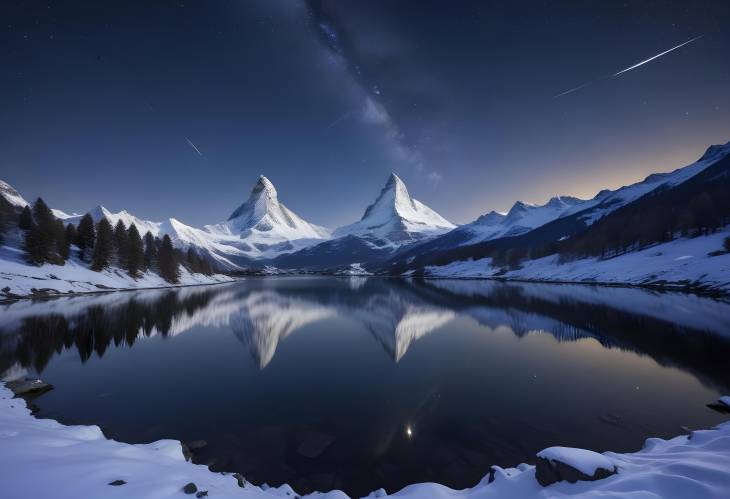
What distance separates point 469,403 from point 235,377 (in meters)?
14.6

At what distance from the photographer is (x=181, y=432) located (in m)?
12.9

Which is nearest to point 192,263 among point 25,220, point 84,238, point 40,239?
point 84,238

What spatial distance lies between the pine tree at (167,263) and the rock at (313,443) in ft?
361

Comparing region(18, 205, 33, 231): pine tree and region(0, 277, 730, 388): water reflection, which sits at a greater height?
region(18, 205, 33, 231): pine tree

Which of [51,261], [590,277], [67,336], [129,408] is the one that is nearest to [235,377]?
[129,408]

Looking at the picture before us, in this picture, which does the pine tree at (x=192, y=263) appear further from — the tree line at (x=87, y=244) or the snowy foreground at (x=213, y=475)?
the snowy foreground at (x=213, y=475)

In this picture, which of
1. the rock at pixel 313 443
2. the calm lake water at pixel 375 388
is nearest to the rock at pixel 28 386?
the calm lake water at pixel 375 388

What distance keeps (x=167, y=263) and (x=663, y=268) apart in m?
151

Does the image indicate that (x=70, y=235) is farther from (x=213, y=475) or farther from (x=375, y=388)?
(x=213, y=475)

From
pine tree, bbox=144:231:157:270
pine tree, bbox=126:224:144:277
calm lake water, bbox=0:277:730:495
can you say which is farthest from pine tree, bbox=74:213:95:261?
calm lake water, bbox=0:277:730:495

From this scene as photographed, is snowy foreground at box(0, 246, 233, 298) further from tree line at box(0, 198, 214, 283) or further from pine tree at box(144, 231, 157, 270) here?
pine tree at box(144, 231, 157, 270)

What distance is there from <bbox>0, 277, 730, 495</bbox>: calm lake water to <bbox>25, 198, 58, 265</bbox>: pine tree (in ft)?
139

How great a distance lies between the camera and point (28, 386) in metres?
16.3

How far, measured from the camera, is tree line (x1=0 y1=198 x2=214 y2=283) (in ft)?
216
